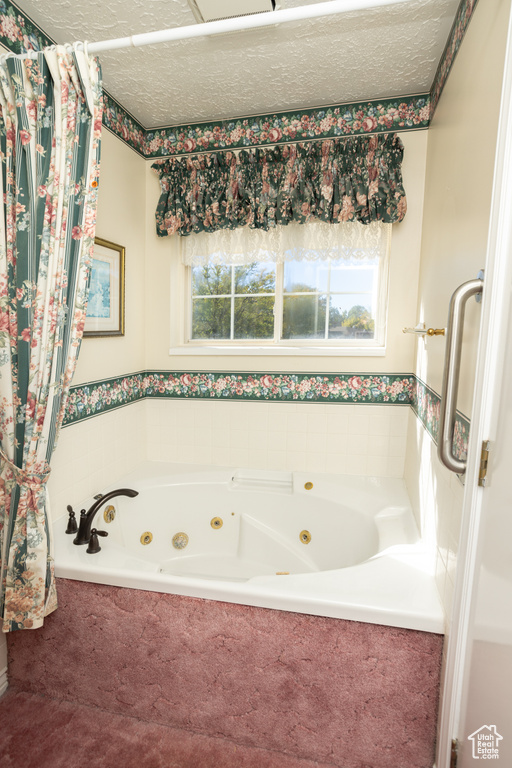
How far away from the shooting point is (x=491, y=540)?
101 cm

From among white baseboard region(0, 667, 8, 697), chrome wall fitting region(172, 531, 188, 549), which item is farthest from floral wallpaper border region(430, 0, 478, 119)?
white baseboard region(0, 667, 8, 697)

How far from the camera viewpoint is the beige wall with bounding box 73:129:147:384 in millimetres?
2107

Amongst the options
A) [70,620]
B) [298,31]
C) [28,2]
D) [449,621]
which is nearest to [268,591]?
[449,621]

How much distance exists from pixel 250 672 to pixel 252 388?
1.43 metres

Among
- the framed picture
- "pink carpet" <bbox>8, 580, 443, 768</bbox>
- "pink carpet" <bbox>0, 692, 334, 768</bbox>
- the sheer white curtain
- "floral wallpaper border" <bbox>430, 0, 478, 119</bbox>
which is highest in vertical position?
"floral wallpaper border" <bbox>430, 0, 478, 119</bbox>

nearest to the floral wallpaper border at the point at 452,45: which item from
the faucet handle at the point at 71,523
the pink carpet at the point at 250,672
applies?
the pink carpet at the point at 250,672

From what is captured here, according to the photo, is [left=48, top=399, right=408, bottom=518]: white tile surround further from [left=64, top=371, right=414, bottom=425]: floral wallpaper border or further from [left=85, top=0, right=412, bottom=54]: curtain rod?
[left=85, top=0, right=412, bottom=54]: curtain rod

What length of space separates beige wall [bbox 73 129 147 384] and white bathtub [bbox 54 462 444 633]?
0.64 m

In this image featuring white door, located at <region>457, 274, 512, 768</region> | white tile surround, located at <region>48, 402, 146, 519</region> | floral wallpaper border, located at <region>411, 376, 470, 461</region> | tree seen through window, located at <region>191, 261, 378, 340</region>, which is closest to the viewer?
white door, located at <region>457, 274, 512, 768</region>

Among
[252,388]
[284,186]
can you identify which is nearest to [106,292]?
[252,388]

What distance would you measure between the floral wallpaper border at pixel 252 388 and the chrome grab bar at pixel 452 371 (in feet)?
2.79

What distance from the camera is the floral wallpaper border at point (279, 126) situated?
2.13 metres

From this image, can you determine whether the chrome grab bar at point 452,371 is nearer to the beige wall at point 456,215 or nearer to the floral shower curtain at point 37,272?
the beige wall at point 456,215

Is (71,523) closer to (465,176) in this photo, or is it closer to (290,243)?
(290,243)
